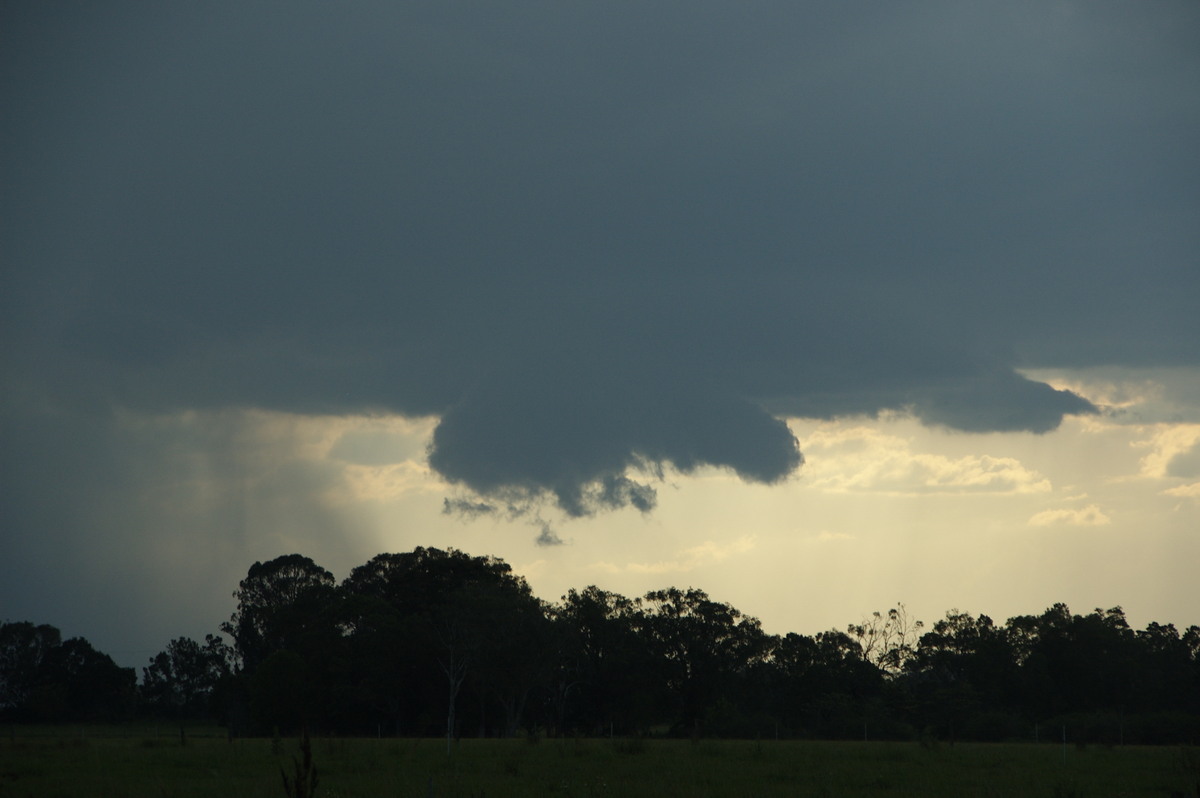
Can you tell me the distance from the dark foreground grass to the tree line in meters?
33.6

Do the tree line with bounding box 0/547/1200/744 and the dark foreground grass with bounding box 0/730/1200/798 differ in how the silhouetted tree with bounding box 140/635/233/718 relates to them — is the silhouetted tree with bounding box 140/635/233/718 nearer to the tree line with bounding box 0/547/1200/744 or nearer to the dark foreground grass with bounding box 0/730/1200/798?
the tree line with bounding box 0/547/1200/744

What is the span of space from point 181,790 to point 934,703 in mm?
71435

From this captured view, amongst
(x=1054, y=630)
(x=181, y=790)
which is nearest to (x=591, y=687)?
(x=1054, y=630)

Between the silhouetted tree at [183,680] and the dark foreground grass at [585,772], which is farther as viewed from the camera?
the silhouetted tree at [183,680]

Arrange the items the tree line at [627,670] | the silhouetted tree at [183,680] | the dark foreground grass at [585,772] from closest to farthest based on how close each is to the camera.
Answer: the dark foreground grass at [585,772], the tree line at [627,670], the silhouetted tree at [183,680]

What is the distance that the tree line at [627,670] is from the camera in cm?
7575

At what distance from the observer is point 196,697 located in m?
133

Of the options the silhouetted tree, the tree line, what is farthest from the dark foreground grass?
the silhouetted tree

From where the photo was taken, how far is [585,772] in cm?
3067

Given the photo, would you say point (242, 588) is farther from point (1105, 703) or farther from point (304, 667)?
point (1105, 703)

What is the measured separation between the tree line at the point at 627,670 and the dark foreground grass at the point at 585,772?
33626 millimetres

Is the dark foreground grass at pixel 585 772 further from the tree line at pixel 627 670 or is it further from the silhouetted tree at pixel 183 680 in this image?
the silhouetted tree at pixel 183 680

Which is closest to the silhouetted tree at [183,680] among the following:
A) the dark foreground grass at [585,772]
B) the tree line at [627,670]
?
the tree line at [627,670]

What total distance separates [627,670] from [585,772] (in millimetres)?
58261
